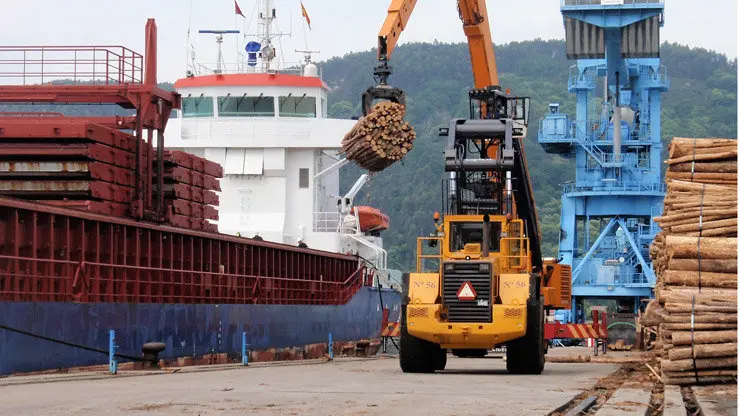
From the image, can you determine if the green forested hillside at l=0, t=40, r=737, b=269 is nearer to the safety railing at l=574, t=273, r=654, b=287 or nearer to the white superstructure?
the safety railing at l=574, t=273, r=654, b=287

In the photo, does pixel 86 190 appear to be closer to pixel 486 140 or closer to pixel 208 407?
pixel 486 140

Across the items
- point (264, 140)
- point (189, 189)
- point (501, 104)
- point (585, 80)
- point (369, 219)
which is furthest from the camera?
point (585, 80)

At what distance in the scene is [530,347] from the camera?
69.4 ft

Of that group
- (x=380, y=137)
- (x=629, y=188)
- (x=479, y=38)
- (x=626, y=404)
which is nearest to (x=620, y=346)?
(x=479, y=38)

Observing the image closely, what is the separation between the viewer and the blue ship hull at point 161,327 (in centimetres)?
1942

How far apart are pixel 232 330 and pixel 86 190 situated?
19.1 ft

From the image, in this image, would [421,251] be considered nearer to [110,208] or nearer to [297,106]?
[110,208]

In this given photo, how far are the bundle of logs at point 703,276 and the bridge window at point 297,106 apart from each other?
24.2 meters

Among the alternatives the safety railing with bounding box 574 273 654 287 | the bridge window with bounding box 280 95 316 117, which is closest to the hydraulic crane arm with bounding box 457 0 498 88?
the bridge window with bounding box 280 95 316 117

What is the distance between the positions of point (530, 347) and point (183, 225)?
35.6 feet

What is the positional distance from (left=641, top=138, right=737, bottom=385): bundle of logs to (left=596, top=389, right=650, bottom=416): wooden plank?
69 centimetres

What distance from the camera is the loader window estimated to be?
2162 cm

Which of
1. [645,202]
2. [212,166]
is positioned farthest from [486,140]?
[645,202]

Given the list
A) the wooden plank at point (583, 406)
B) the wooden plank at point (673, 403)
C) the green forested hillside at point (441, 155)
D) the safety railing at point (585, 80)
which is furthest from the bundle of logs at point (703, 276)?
the green forested hillside at point (441, 155)
